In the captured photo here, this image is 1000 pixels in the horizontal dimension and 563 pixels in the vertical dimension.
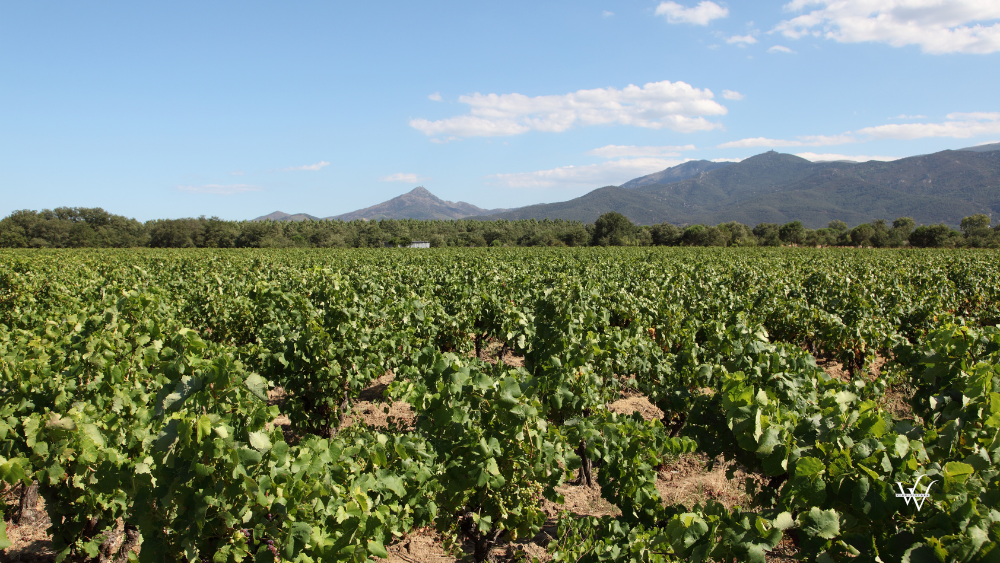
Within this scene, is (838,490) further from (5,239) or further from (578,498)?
(5,239)

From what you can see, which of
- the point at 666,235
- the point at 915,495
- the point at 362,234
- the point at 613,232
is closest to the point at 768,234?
the point at 666,235

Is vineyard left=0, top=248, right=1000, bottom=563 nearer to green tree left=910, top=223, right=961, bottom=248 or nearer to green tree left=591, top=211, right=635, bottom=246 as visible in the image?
green tree left=591, top=211, right=635, bottom=246

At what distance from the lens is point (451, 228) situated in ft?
328

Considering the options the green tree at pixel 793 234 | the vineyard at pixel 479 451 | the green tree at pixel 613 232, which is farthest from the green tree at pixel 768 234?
the vineyard at pixel 479 451

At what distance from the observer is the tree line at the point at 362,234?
65.1 metres

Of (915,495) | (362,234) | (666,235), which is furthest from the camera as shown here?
(362,234)

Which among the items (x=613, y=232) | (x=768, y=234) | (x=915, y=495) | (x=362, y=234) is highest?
(x=362, y=234)

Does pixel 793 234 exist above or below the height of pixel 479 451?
above

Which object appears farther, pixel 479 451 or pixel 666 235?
pixel 666 235

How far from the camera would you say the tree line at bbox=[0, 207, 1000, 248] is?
65.1 meters

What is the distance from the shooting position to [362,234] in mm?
80250

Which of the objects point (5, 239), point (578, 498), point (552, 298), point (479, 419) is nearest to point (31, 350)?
point (479, 419)

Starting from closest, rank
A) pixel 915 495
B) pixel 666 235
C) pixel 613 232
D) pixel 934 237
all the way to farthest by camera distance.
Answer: pixel 915 495 < pixel 934 237 < pixel 613 232 < pixel 666 235

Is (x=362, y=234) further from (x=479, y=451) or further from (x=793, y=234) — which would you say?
(x=479, y=451)
